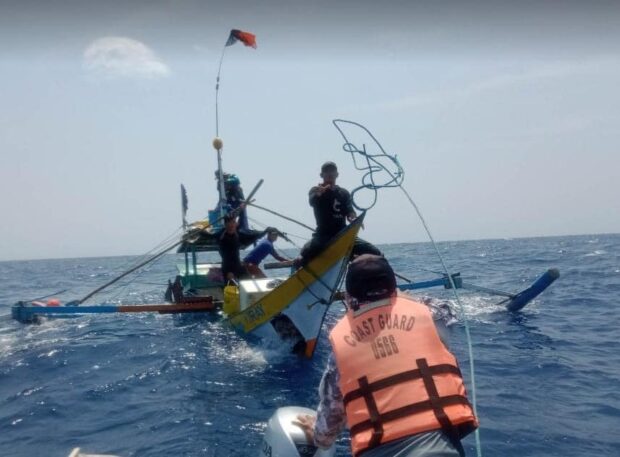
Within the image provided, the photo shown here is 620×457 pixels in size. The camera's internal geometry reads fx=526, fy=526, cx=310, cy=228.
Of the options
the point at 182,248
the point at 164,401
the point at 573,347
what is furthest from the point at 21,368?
the point at 573,347

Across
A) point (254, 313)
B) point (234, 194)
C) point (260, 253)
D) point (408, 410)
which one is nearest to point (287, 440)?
point (408, 410)

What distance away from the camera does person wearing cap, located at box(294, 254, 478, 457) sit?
2.69 meters

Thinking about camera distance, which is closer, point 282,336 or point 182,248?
point 282,336

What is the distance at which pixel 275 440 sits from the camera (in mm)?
4277

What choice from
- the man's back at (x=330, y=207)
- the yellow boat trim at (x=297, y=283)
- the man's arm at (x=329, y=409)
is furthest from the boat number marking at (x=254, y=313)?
the man's arm at (x=329, y=409)

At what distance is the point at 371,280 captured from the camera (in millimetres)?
2979

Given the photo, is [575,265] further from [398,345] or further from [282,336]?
[398,345]

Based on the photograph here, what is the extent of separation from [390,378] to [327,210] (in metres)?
5.91

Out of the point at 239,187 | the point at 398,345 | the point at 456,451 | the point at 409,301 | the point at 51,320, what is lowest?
the point at 51,320

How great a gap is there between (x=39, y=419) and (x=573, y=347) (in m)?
8.76

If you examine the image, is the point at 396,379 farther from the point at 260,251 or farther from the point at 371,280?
the point at 260,251

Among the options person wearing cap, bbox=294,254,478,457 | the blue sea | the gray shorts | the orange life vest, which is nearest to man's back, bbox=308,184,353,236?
the blue sea

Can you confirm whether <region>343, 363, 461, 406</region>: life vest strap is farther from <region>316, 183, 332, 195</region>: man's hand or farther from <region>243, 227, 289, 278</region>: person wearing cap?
<region>243, 227, 289, 278</region>: person wearing cap

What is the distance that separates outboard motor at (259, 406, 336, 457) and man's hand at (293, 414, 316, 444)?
0.04m
